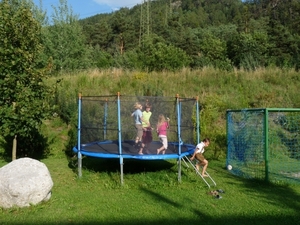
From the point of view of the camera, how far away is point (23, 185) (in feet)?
22.6

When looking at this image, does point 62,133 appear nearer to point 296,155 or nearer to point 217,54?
point 296,155

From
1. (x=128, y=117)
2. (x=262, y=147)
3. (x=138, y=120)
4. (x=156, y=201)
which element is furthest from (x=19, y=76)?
(x=262, y=147)

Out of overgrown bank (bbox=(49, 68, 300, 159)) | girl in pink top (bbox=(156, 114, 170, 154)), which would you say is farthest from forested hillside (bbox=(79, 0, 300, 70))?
girl in pink top (bbox=(156, 114, 170, 154))

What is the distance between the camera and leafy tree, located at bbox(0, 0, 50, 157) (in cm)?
991

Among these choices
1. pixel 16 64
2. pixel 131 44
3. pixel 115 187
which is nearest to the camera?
pixel 115 187

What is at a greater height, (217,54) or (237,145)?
(217,54)

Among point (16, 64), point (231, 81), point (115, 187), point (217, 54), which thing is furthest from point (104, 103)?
point (217, 54)

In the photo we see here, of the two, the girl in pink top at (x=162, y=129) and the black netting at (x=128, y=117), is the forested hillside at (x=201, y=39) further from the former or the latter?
the girl in pink top at (x=162, y=129)

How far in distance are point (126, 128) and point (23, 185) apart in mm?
4214

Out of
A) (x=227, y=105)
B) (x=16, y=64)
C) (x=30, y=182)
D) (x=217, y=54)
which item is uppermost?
(x=217, y=54)

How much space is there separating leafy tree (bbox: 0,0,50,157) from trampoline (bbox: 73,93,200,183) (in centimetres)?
128

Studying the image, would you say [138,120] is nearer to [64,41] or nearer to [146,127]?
[146,127]

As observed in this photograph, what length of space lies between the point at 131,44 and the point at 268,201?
4549 centimetres

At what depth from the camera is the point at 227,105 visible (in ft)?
57.5
